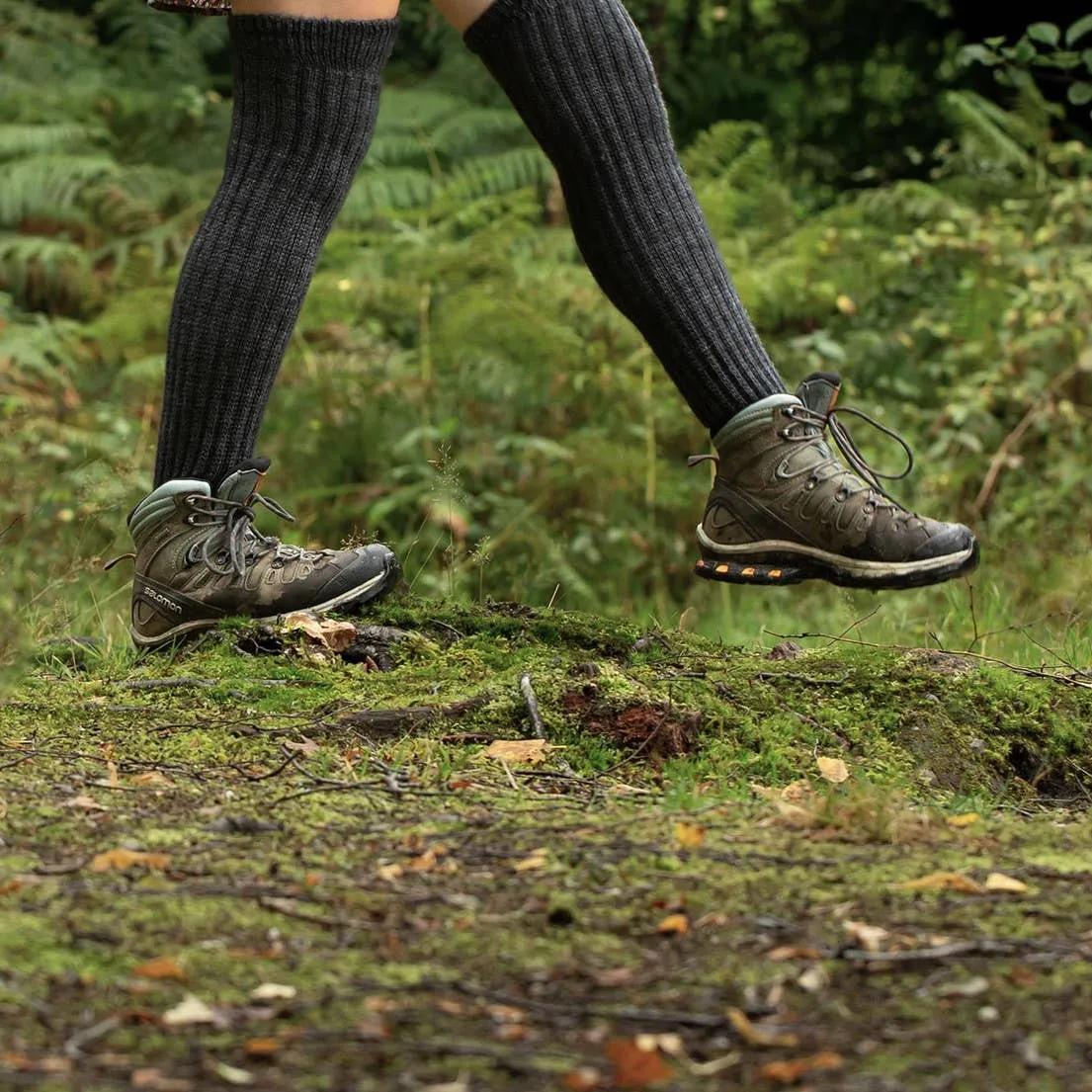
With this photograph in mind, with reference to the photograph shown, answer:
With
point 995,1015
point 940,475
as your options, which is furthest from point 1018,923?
point 940,475

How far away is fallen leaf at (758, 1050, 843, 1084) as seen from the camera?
1173mm

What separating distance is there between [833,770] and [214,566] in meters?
1.24

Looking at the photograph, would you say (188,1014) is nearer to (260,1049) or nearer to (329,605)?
(260,1049)

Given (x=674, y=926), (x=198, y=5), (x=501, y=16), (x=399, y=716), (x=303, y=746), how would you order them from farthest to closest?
(x=198, y=5), (x=501, y=16), (x=399, y=716), (x=303, y=746), (x=674, y=926)

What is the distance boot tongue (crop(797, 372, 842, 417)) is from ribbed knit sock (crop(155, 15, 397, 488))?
0.97 meters

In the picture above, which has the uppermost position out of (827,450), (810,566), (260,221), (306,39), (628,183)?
(306,39)

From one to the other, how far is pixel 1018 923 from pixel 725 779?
0.76m

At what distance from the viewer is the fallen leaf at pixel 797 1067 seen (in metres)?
1.17

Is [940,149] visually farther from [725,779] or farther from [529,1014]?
[529,1014]

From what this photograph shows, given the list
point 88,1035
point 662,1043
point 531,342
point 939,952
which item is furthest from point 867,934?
point 531,342

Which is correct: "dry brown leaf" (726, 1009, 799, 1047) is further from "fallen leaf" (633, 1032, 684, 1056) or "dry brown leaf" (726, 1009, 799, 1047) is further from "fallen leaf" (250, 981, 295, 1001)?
"fallen leaf" (250, 981, 295, 1001)

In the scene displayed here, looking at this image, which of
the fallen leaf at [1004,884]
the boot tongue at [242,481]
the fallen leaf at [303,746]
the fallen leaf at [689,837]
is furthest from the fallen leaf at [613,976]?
the boot tongue at [242,481]

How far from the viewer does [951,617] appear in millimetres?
3816

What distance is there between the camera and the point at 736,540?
2713 millimetres
